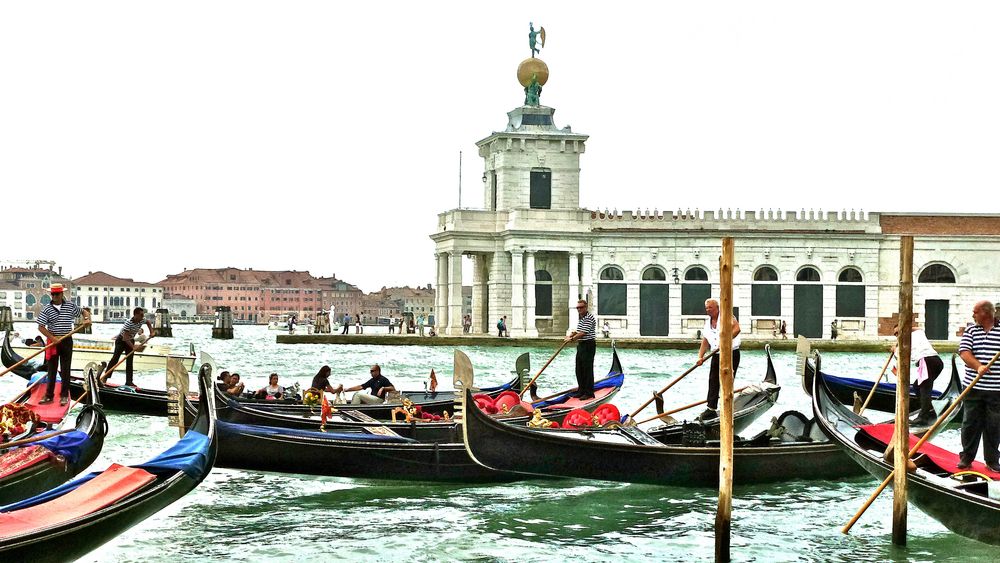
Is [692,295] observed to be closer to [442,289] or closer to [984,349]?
[442,289]

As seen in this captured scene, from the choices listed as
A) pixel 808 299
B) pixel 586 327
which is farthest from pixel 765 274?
pixel 586 327

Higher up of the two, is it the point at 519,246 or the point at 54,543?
the point at 519,246

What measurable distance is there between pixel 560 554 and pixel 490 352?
28329 millimetres

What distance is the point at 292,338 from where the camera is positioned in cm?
4509

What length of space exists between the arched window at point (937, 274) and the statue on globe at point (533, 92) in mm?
13487

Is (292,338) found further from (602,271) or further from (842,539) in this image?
(842,539)

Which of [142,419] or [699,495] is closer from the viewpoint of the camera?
[699,495]

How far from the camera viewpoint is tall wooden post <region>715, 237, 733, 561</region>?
8479 mm

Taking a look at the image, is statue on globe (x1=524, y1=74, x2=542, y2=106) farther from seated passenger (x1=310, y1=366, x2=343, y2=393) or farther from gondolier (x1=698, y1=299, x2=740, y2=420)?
gondolier (x1=698, y1=299, x2=740, y2=420)

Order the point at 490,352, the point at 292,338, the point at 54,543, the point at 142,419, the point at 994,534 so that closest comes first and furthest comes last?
the point at 54,543 → the point at 994,534 → the point at 142,419 → the point at 490,352 → the point at 292,338

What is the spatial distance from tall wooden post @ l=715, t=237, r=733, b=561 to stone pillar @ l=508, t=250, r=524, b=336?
3274cm

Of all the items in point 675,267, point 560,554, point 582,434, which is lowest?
point 560,554

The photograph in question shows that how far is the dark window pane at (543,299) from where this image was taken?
4275cm

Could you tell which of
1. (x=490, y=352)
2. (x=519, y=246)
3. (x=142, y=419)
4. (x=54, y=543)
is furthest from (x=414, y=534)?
(x=519, y=246)
